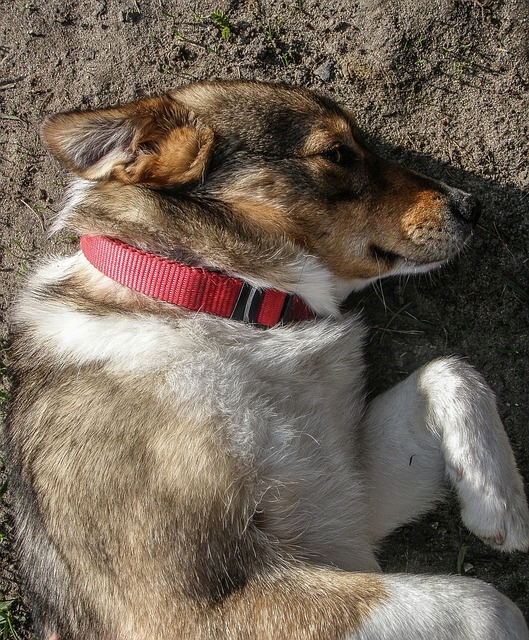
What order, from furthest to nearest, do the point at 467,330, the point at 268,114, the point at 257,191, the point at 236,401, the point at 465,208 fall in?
1. the point at 467,330
2. the point at 465,208
3. the point at 268,114
4. the point at 257,191
5. the point at 236,401

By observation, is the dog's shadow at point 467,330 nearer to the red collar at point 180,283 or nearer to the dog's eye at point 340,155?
the dog's eye at point 340,155

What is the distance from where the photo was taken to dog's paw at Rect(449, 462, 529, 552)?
341 cm

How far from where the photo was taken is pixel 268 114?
11.6 ft

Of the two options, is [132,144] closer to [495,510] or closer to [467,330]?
[467,330]

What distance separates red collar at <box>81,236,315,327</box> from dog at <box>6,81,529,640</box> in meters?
0.01

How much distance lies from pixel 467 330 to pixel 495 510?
1.22 metres

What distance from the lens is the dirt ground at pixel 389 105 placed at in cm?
414

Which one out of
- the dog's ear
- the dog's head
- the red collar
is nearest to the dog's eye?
the dog's head

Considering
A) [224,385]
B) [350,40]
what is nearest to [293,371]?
[224,385]

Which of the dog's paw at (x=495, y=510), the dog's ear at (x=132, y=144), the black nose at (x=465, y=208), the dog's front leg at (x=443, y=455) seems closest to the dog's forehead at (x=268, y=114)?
the dog's ear at (x=132, y=144)

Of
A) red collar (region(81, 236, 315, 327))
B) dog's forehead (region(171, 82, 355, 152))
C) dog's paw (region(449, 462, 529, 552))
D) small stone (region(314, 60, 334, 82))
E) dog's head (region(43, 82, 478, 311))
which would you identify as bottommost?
dog's paw (region(449, 462, 529, 552))

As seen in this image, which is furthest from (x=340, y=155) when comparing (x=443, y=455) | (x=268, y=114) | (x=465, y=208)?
(x=443, y=455)

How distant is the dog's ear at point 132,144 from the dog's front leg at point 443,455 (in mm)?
1723

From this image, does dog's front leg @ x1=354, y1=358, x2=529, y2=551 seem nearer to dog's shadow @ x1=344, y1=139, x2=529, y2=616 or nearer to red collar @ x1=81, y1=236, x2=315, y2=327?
dog's shadow @ x1=344, y1=139, x2=529, y2=616
